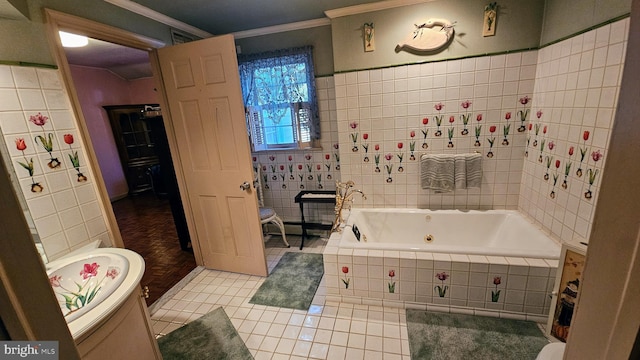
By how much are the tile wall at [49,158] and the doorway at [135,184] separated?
0.13 metres

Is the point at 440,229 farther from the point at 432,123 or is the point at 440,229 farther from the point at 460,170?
the point at 432,123

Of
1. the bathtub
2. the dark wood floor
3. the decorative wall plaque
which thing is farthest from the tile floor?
the decorative wall plaque

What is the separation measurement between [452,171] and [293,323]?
1909 millimetres

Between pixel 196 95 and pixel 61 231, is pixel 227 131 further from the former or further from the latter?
pixel 61 231

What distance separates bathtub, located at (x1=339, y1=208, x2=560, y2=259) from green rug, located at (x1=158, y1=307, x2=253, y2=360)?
3.30ft

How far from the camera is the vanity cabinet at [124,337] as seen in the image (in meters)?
0.98

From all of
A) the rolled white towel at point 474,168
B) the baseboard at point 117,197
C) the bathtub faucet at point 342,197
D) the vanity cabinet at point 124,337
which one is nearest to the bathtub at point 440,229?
the bathtub faucet at point 342,197

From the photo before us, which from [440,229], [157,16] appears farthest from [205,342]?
[157,16]

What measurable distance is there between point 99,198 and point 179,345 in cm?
112

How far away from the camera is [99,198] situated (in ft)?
5.66

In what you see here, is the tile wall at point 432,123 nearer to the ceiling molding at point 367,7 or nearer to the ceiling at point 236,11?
the ceiling molding at point 367,7

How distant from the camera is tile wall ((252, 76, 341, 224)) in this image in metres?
2.84

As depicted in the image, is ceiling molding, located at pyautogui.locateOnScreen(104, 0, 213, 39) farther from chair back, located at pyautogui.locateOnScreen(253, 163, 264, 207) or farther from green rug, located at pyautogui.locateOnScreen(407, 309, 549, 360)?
green rug, located at pyautogui.locateOnScreen(407, 309, 549, 360)

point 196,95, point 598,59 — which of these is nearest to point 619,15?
point 598,59
